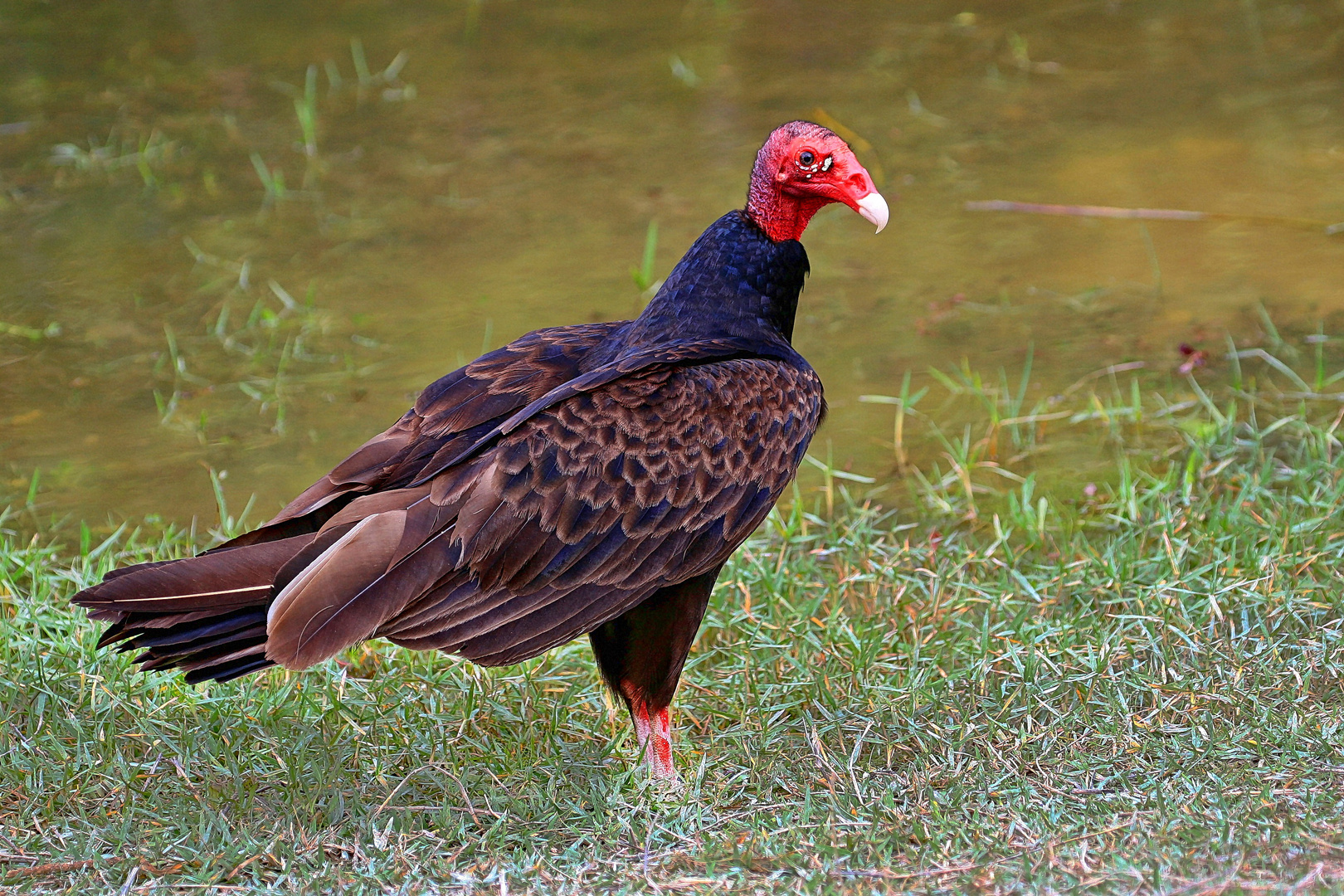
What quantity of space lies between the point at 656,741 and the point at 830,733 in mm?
386

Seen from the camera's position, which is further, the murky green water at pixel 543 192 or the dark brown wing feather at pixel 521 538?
the murky green water at pixel 543 192

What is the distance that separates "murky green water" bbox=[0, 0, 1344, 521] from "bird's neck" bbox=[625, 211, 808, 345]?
4.50 ft

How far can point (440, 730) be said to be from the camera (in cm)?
331

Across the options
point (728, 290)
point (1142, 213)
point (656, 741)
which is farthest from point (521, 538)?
point (1142, 213)

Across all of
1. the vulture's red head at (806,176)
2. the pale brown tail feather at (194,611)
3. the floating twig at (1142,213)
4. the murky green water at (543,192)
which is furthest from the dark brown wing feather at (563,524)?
the floating twig at (1142,213)

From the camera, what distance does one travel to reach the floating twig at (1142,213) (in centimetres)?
547

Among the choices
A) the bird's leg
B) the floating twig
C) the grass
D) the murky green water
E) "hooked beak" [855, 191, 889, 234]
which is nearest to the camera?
the grass

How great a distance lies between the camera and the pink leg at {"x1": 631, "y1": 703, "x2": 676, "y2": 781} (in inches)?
123

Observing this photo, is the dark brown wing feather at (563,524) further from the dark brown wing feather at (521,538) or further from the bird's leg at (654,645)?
the bird's leg at (654,645)

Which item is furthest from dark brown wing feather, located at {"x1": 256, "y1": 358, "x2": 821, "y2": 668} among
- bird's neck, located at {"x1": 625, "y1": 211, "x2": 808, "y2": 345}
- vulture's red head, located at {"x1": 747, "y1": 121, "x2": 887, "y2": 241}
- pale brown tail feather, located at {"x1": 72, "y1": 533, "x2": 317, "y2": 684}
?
vulture's red head, located at {"x1": 747, "y1": 121, "x2": 887, "y2": 241}

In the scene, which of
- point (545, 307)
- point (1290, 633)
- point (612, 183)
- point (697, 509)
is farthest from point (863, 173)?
point (612, 183)

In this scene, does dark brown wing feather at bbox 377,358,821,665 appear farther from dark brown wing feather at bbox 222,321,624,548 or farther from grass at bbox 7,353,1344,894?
grass at bbox 7,353,1344,894

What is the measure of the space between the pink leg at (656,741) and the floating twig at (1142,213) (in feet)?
10.9

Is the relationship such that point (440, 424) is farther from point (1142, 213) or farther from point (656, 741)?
point (1142, 213)
